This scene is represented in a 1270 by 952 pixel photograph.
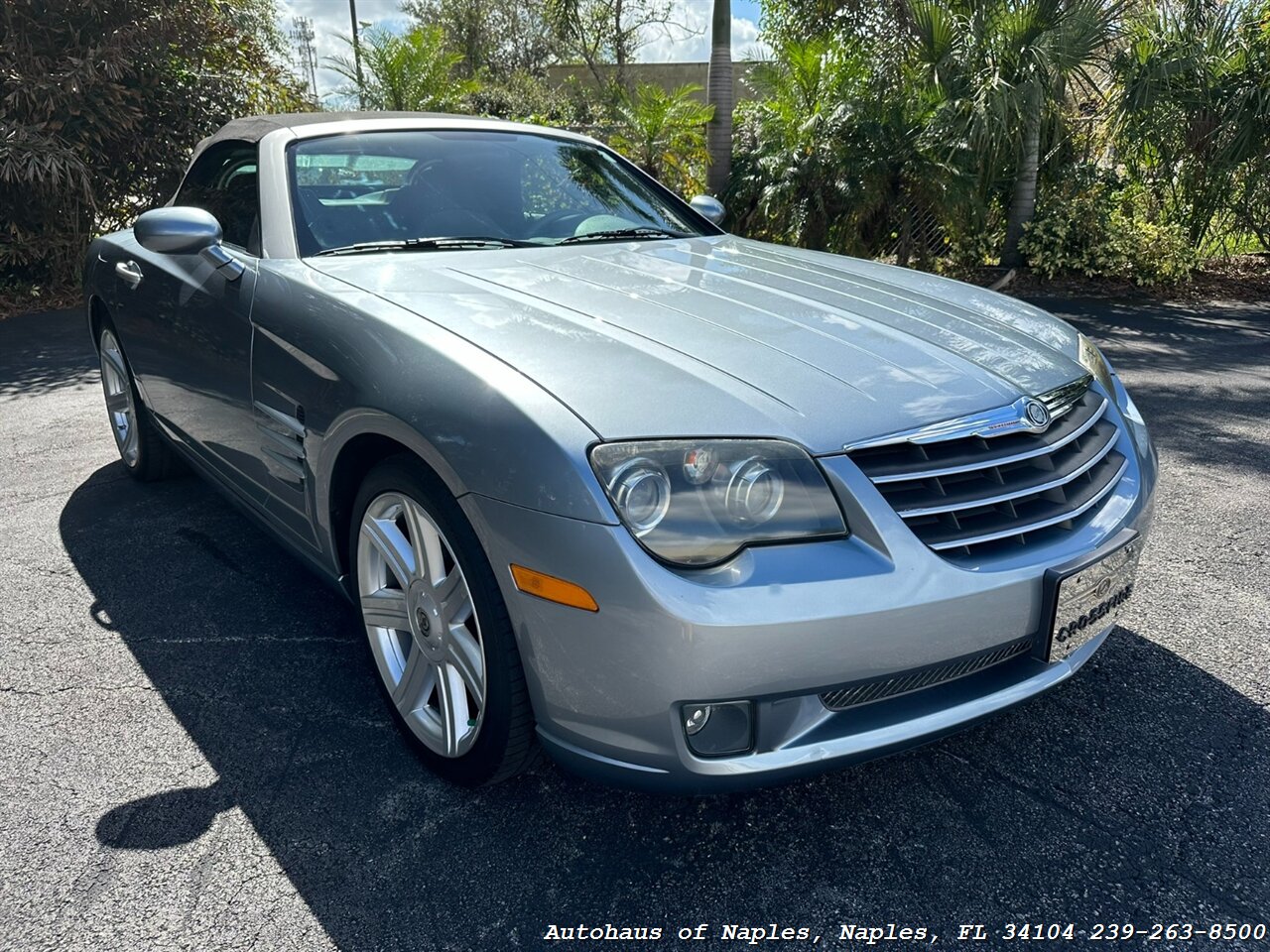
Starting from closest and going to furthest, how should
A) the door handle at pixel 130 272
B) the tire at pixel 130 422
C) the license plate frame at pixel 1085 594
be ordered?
the license plate frame at pixel 1085 594 < the door handle at pixel 130 272 < the tire at pixel 130 422

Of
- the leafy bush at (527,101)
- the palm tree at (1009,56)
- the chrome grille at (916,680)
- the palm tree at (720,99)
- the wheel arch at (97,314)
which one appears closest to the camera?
the chrome grille at (916,680)

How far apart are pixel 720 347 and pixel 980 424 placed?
0.54m

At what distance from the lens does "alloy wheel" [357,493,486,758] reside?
6.57 feet

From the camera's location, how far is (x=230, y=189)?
3252 mm

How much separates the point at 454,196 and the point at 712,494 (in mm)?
1757

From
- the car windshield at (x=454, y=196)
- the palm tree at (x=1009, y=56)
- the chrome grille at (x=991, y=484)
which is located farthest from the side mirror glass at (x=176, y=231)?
the palm tree at (x=1009, y=56)

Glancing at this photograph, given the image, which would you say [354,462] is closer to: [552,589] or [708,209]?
[552,589]

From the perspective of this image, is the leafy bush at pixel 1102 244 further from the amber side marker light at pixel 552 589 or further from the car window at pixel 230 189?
the amber side marker light at pixel 552 589

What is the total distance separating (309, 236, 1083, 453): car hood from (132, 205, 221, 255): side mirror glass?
424 millimetres

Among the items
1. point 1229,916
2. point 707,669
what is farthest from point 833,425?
point 1229,916

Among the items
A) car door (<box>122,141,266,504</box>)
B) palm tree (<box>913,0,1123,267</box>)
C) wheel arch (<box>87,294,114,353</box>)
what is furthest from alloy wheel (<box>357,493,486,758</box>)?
palm tree (<box>913,0,1123,267</box>)

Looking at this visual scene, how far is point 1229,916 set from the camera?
5.73 ft

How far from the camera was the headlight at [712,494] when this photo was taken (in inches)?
65.9

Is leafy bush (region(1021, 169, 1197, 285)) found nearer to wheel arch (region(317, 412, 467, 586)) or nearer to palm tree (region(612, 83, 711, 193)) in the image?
palm tree (region(612, 83, 711, 193))
